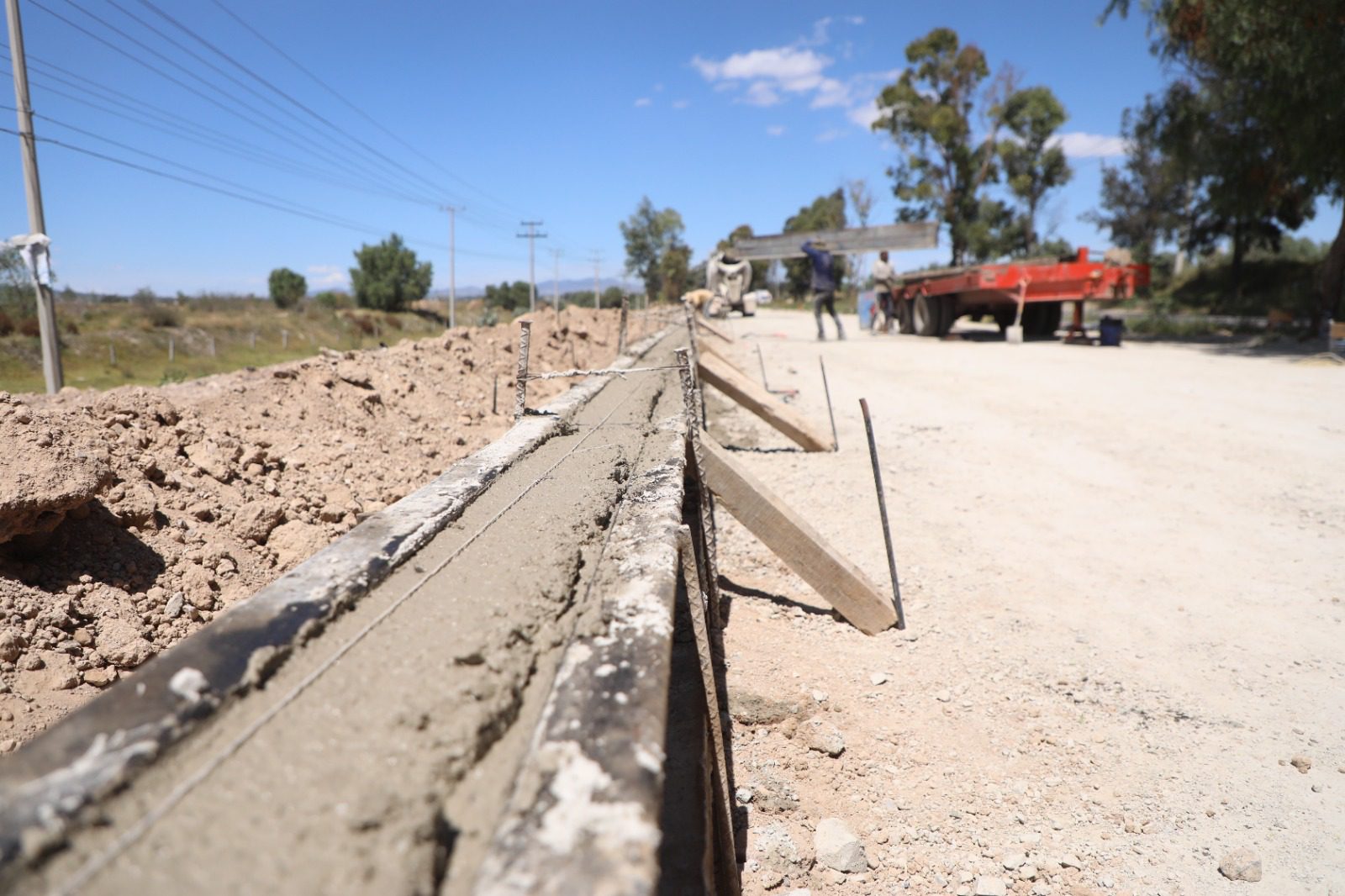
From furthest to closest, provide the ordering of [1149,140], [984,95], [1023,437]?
[984,95], [1149,140], [1023,437]

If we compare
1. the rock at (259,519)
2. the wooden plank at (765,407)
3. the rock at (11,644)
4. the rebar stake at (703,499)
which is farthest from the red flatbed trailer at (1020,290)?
the rock at (11,644)

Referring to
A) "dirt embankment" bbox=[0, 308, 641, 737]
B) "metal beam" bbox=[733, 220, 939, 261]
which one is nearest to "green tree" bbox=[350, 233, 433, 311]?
"metal beam" bbox=[733, 220, 939, 261]

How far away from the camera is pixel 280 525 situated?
392 centimetres

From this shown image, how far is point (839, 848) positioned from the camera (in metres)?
2.63

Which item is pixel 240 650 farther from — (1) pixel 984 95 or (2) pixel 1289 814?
(1) pixel 984 95

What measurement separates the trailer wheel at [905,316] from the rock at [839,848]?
17.9 meters

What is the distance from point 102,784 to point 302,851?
32cm

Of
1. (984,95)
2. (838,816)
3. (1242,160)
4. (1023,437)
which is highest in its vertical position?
(984,95)

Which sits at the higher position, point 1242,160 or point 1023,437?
point 1242,160

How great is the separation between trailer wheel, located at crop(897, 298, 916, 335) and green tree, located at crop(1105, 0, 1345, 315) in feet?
24.2

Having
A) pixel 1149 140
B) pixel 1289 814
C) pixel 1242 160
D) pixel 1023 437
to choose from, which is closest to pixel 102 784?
pixel 1289 814

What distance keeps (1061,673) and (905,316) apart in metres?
17.2

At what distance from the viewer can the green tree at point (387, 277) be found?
51062 millimetres

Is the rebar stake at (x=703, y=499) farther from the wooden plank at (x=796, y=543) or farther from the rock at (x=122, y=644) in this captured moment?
the rock at (x=122, y=644)
